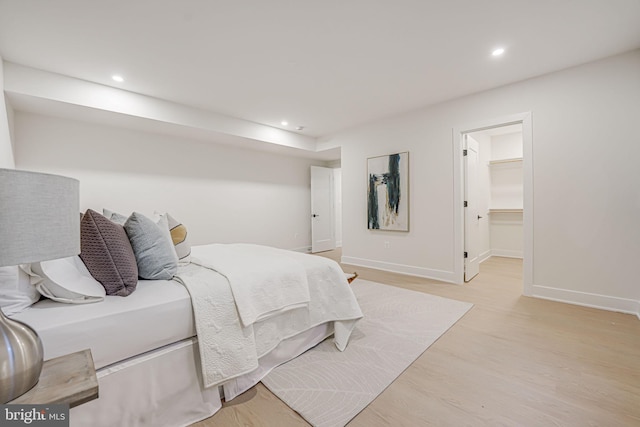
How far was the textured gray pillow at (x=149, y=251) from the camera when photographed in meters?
1.68

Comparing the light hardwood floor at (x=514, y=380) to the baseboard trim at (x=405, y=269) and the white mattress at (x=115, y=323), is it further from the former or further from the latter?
the baseboard trim at (x=405, y=269)

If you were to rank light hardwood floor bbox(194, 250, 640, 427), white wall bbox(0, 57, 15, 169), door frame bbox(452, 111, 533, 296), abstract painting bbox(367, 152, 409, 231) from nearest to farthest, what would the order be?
light hardwood floor bbox(194, 250, 640, 427) < white wall bbox(0, 57, 15, 169) < door frame bbox(452, 111, 533, 296) < abstract painting bbox(367, 152, 409, 231)

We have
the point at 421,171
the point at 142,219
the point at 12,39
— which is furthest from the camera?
the point at 421,171

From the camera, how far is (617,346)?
2.06 meters

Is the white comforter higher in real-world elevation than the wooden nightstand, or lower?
lower

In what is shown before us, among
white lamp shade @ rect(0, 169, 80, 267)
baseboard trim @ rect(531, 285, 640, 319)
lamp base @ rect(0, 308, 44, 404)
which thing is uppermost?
white lamp shade @ rect(0, 169, 80, 267)

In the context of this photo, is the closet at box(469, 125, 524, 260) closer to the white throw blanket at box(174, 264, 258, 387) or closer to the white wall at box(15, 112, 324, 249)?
the white wall at box(15, 112, 324, 249)

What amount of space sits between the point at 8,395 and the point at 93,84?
3542 millimetres

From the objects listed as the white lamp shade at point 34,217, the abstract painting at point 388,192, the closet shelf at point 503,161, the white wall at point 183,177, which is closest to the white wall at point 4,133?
the white wall at point 183,177

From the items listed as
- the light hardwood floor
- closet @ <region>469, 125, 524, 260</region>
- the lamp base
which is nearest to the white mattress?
the lamp base

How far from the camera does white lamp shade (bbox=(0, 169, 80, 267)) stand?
0.66m

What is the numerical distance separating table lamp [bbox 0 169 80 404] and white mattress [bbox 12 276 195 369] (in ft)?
1.30

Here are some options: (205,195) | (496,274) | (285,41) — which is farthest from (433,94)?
(205,195)

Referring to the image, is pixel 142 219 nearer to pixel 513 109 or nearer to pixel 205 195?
pixel 205 195
